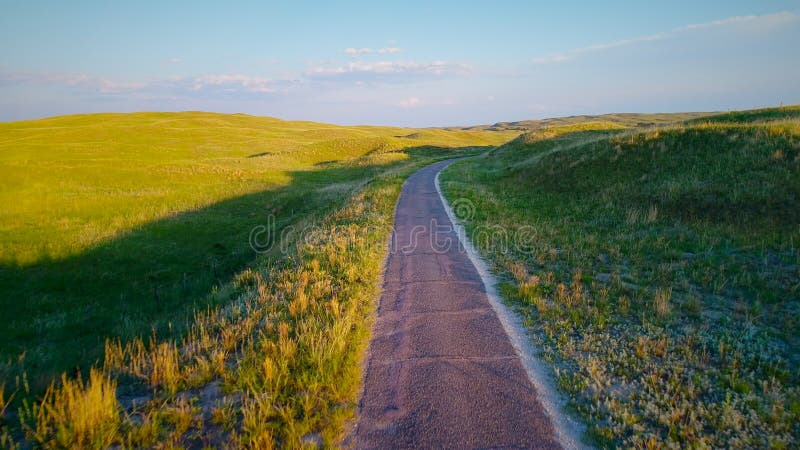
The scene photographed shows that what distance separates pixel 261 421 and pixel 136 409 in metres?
1.72

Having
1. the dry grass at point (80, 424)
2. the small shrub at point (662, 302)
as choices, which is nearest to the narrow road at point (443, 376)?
the dry grass at point (80, 424)

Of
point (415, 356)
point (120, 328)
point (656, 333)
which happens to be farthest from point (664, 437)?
point (120, 328)

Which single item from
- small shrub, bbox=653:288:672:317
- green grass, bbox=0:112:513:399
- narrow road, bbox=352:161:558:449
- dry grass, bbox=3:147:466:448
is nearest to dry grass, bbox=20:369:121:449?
dry grass, bbox=3:147:466:448

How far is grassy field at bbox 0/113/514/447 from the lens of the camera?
14.6ft

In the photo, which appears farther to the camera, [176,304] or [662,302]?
[176,304]

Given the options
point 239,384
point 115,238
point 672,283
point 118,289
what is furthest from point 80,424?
point 115,238

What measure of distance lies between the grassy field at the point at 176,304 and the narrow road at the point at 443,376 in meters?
0.46

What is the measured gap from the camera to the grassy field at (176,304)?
4445 millimetres

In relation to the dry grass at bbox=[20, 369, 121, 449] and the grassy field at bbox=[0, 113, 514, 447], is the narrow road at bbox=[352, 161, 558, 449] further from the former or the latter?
the dry grass at bbox=[20, 369, 121, 449]

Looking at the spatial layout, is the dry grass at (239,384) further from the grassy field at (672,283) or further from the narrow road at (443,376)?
the grassy field at (672,283)

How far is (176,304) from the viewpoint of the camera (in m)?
12.4

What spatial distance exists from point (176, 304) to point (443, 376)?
35.2 feet

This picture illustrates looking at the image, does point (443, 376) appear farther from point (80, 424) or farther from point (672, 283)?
point (672, 283)

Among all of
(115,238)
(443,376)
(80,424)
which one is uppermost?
(80,424)
